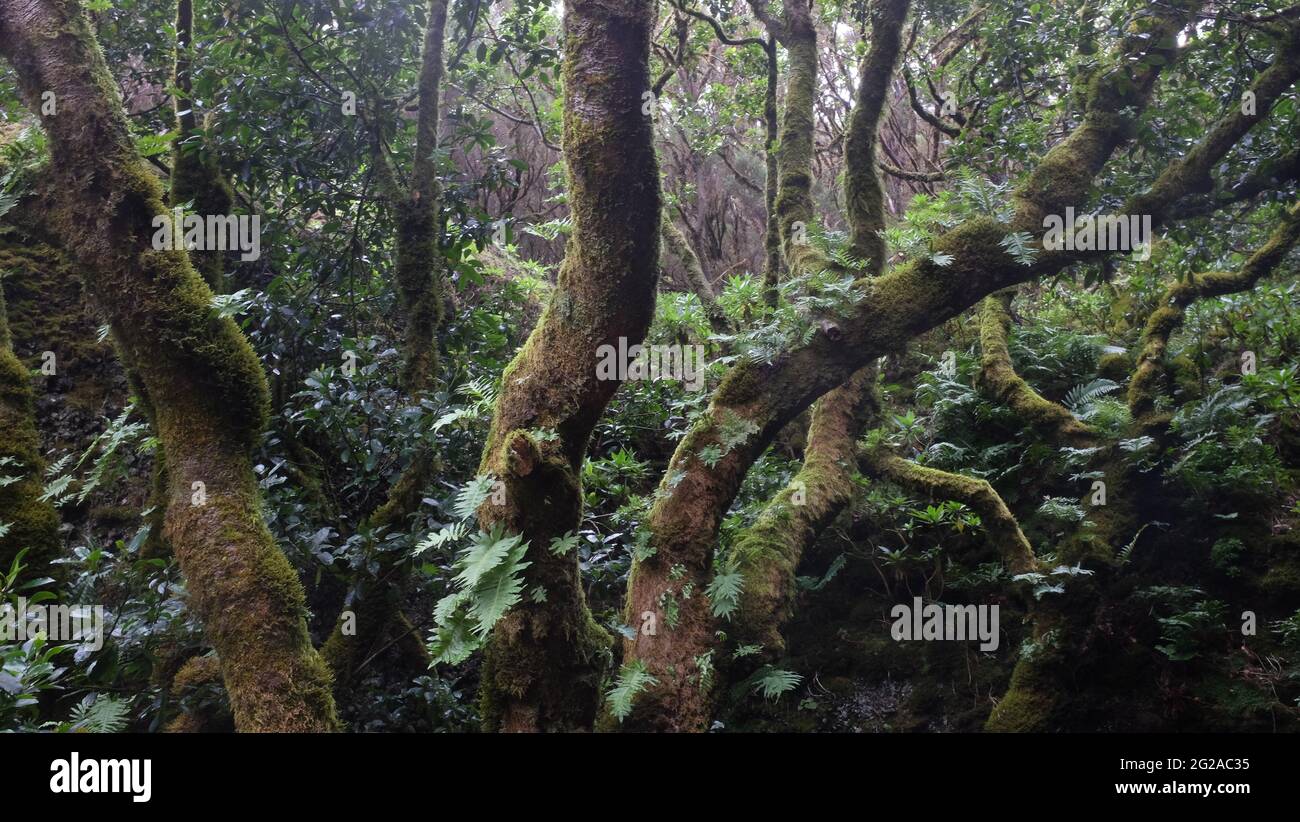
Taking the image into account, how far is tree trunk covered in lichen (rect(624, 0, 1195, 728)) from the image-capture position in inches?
144

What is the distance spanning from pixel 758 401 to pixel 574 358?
126cm

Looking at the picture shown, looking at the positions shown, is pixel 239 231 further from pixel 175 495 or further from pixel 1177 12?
pixel 1177 12

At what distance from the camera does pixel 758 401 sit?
4.08 m

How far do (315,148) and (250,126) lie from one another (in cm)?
46

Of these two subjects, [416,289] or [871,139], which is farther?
[871,139]

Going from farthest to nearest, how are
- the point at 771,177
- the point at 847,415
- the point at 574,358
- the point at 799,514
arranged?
1. the point at 771,177
2. the point at 847,415
3. the point at 799,514
4. the point at 574,358

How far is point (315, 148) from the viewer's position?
5.64m

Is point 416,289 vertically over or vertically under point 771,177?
under

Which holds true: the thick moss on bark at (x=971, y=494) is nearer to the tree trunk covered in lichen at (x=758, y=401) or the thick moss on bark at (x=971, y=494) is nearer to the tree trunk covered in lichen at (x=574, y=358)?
the tree trunk covered in lichen at (x=758, y=401)

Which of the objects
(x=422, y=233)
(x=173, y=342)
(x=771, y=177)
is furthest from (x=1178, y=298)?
(x=173, y=342)

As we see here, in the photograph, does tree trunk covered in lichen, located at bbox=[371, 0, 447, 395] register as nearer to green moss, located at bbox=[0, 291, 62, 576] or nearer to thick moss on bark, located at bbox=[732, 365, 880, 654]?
green moss, located at bbox=[0, 291, 62, 576]

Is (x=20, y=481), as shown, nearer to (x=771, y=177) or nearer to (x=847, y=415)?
(x=847, y=415)

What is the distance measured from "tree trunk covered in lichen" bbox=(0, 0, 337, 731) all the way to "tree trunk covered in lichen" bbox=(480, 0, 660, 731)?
0.91 m
